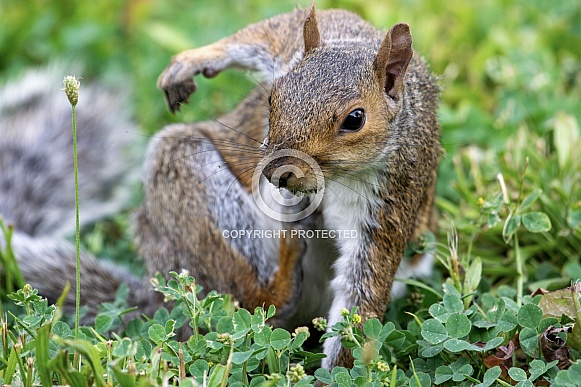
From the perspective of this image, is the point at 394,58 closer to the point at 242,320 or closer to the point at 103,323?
the point at 242,320

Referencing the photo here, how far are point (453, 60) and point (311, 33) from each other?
2.67 m

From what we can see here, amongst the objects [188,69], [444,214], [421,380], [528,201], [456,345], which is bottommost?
[421,380]

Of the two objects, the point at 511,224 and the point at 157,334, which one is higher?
the point at 511,224

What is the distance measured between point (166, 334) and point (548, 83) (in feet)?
10.4

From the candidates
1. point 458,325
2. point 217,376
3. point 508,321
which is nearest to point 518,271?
point 508,321

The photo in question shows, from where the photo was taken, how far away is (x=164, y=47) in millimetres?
5445

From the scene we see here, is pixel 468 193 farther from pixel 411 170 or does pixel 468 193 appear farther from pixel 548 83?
pixel 548 83

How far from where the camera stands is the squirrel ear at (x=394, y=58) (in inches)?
111

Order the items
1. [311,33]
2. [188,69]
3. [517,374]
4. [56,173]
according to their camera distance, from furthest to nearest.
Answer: [56,173] < [188,69] < [311,33] < [517,374]

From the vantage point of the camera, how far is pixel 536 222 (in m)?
3.31

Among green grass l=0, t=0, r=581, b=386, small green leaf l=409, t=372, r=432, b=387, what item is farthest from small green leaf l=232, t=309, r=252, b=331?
small green leaf l=409, t=372, r=432, b=387

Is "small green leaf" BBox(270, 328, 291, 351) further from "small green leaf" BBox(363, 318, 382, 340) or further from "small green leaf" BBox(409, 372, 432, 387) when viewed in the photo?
"small green leaf" BBox(409, 372, 432, 387)

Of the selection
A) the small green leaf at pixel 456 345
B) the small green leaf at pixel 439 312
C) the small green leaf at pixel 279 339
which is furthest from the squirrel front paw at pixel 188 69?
the small green leaf at pixel 456 345

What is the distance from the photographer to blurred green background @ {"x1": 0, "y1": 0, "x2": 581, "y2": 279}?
13.7 feet
